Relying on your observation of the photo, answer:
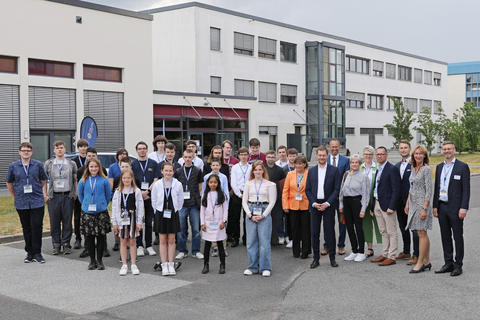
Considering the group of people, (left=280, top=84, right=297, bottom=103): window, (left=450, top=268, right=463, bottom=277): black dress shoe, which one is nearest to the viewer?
(left=450, top=268, right=463, bottom=277): black dress shoe

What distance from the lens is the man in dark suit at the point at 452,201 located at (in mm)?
7277

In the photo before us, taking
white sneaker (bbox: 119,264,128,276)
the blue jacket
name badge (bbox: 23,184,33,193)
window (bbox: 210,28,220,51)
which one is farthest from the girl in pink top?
window (bbox: 210,28,220,51)

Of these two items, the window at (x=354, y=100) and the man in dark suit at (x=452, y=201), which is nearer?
the man in dark suit at (x=452, y=201)

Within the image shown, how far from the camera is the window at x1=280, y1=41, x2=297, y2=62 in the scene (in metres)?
42.2

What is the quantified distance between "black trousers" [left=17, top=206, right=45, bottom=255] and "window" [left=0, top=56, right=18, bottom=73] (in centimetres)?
1513

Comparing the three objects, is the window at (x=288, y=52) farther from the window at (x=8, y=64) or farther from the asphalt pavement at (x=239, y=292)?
the asphalt pavement at (x=239, y=292)

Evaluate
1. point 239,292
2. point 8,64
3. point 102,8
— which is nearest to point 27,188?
point 239,292

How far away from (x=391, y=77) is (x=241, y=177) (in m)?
50.7

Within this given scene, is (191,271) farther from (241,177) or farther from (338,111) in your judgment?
(338,111)

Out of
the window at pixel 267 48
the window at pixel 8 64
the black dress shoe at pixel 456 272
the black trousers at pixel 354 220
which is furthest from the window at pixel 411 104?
the black dress shoe at pixel 456 272

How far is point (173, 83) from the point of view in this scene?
36406 millimetres

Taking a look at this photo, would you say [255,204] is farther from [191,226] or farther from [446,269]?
[446,269]

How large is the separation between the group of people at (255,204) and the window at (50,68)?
15009 millimetres

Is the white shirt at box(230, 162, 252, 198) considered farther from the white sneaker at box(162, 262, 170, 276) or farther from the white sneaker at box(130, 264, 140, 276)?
the white sneaker at box(130, 264, 140, 276)
